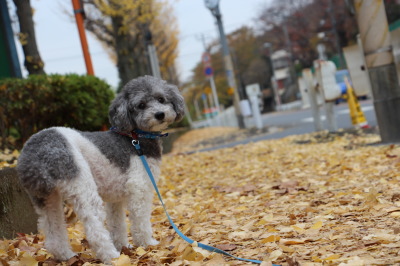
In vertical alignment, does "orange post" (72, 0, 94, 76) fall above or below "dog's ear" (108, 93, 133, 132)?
above

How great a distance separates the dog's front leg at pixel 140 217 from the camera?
3.76 meters

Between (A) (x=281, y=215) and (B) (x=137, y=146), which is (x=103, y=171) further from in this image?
(A) (x=281, y=215)

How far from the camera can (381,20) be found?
321 inches

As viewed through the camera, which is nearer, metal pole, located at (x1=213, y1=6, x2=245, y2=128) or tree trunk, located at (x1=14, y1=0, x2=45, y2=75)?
tree trunk, located at (x1=14, y1=0, x2=45, y2=75)

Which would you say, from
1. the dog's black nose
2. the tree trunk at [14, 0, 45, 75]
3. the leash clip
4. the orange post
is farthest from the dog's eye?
the orange post

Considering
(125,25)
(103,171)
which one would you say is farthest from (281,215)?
(125,25)

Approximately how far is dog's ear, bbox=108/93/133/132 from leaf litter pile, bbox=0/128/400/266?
905mm

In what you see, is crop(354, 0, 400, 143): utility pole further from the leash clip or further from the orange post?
the leash clip

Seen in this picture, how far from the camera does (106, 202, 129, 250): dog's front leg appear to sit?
12.9ft

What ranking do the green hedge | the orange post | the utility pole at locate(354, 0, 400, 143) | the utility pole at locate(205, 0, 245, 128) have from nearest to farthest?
1. the green hedge
2. the utility pole at locate(354, 0, 400, 143)
3. the orange post
4. the utility pole at locate(205, 0, 245, 128)

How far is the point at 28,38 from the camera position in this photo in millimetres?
9781

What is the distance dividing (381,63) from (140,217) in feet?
19.2

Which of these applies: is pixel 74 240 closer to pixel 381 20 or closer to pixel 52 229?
pixel 52 229

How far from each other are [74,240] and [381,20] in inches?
245
